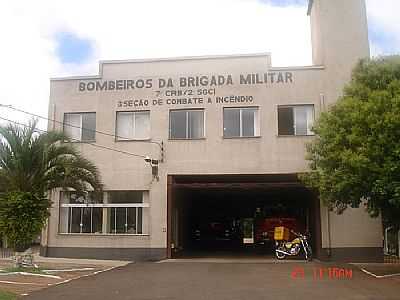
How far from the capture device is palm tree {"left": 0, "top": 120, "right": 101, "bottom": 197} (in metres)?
19.6

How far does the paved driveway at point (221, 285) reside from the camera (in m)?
13.3

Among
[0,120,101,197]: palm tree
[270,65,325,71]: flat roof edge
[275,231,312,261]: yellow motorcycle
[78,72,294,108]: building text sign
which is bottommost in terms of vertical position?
[275,231,312,261]: yellow motorcycle

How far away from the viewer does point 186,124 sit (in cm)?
2625

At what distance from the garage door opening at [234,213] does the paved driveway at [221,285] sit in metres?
6.13

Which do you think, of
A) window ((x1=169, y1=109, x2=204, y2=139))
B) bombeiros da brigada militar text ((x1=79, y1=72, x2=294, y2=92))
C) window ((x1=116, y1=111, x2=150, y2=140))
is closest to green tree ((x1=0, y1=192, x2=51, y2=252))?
window ((x1=116, y1=111, x2=150, y2=140))

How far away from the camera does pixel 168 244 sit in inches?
1000

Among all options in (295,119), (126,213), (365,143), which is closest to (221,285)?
(365,143)

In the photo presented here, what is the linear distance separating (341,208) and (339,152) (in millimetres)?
3884

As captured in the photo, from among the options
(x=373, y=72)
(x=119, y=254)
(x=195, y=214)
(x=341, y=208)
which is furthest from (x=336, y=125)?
(x=195, y=214)

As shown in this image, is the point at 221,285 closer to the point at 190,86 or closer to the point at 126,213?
the point at 126,213

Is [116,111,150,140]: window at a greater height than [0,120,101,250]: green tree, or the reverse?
[116,111,150,140]: window

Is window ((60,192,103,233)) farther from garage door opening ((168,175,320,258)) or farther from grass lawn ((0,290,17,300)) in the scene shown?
grass lawn ((0,290,17,300))

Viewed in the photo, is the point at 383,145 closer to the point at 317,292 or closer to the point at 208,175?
the point at 317,292

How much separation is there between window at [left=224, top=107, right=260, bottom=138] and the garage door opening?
6.87ft
